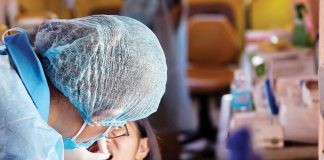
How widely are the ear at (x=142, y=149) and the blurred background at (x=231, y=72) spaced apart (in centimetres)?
35

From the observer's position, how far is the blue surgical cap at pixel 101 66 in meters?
1.29

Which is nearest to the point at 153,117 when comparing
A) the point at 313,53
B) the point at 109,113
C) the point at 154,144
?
the point at 313,53

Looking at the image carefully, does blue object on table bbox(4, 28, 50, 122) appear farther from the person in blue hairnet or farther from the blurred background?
the blurred background

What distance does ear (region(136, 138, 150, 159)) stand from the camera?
1936 mm

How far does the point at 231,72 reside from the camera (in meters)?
4.15

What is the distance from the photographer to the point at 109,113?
1335 millimetres

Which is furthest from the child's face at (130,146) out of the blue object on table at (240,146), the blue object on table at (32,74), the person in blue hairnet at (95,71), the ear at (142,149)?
the blue object on table at (32,74)

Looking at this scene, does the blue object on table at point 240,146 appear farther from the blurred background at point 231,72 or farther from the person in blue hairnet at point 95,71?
the person in blue hairnet at point 95,71

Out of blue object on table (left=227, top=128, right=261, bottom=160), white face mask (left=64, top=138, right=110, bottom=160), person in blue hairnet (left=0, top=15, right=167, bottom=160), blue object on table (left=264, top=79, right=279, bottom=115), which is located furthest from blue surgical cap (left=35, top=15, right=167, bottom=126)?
blue object on table (left=264, top=79, right=279, bottom=115)

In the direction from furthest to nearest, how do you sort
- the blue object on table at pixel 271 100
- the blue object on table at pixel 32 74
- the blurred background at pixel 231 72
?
the blue object on table at pixel 271 100
the blurred background at pixel 231 72
the blue object on table at pixel 32 74

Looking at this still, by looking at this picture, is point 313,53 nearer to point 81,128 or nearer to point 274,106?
point 274,106

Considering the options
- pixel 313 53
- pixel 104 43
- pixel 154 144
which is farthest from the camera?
pixel 313 53

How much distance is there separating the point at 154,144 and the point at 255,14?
10.5ft

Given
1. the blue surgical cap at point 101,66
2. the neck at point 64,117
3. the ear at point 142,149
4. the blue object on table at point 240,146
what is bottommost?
the blue object on table at point 240,146
